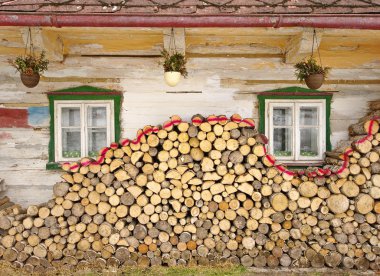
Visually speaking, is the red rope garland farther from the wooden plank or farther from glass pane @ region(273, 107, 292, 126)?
the wooden plank

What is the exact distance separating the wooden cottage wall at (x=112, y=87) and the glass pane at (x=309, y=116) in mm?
553

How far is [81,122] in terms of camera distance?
632 centimetres

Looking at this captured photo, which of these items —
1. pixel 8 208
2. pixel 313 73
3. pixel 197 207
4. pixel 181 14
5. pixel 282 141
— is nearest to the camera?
pixel 181 14

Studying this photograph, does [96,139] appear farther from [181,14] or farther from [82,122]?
[181,14]

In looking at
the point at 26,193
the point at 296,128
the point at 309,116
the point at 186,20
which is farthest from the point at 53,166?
the point at 309,116

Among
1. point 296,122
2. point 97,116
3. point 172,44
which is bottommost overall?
point 296,122

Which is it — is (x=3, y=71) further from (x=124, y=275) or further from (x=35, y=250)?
(x=124, y=275)

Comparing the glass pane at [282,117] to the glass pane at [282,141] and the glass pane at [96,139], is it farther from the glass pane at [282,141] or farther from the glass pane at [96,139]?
the glass pane at [96,139]

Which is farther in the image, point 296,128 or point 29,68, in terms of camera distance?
point 296,128

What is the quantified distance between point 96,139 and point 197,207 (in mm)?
2322

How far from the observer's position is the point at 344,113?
6477 mm

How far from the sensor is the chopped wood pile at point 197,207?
5.16m

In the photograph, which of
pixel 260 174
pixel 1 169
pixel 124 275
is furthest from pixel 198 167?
pixel 1 169

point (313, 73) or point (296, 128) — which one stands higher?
point (313, 73)
